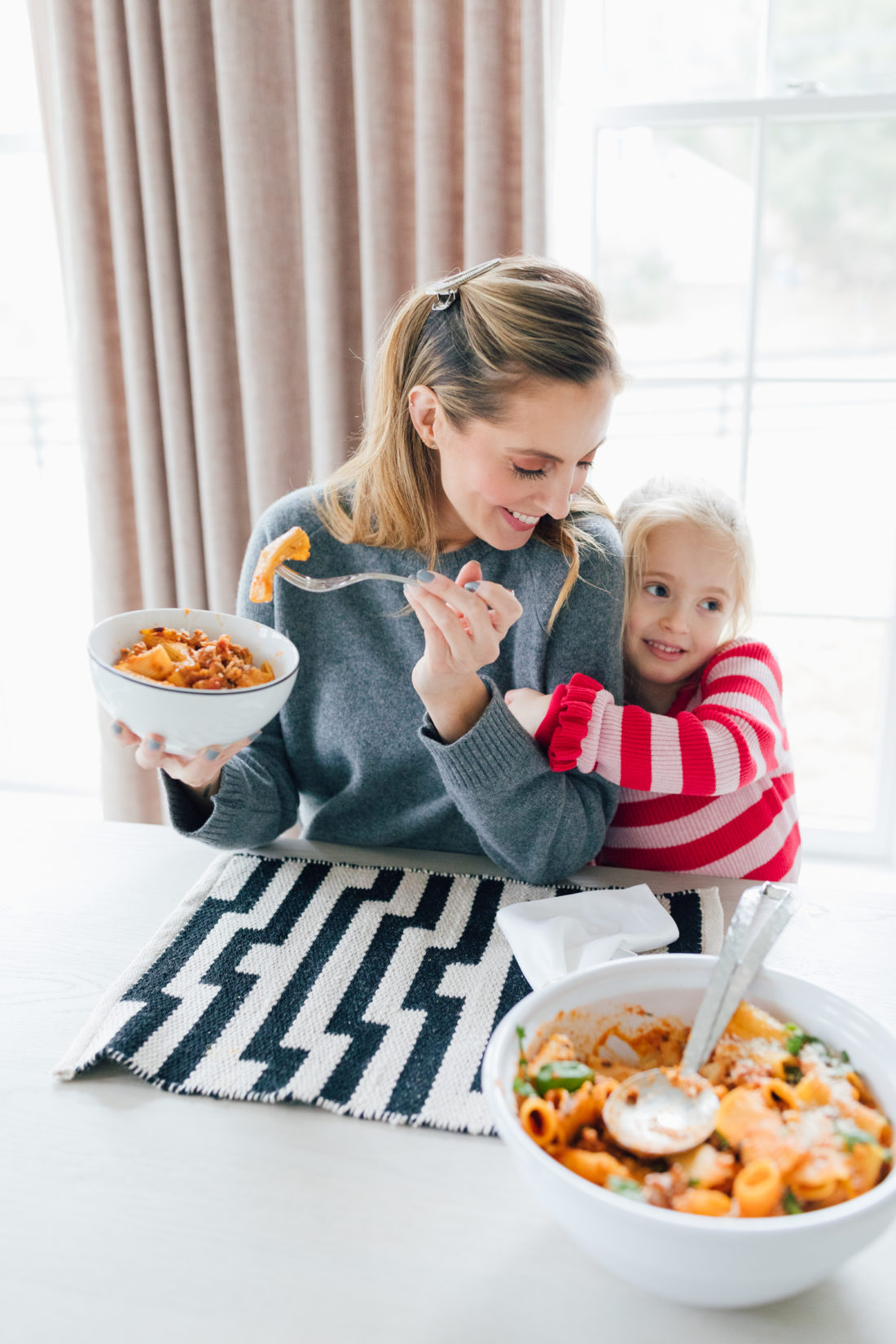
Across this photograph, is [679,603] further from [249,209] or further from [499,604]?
[249,209]

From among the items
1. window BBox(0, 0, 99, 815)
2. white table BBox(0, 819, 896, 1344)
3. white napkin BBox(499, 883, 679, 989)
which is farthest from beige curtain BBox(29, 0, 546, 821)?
white table BBox(0, 819, 896, 1344)

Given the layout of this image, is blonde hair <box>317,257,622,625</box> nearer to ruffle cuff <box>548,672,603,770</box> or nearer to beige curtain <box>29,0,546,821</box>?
ruffle cuff <box>548,672,603,770</box>

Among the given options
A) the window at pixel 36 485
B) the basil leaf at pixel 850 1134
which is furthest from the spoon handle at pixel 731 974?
the window at pixel 36 485

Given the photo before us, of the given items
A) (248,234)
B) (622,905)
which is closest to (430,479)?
(622,905)

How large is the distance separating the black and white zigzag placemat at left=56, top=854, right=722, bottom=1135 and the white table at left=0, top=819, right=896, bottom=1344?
0.03m

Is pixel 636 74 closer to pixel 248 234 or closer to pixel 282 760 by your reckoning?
pixel 248 234

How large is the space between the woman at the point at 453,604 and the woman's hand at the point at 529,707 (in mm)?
46

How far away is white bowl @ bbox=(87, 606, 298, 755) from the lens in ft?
2.80

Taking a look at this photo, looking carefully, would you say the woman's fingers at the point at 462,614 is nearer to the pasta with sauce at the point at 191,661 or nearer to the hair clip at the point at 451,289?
the pasta with sauce at the point at 191,661

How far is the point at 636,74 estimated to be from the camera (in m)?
1.98

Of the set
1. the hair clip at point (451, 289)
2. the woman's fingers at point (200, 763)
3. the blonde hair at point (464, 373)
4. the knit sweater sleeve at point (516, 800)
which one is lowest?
the knit sweater sleeve at point (516, 800)

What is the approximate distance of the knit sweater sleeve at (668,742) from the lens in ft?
3.77

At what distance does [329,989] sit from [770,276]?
1.78 metres

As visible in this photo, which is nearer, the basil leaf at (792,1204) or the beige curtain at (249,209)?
the basil leaf at (792,1204)
